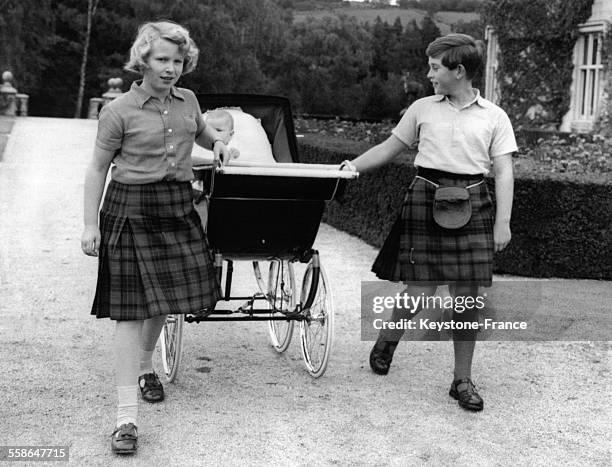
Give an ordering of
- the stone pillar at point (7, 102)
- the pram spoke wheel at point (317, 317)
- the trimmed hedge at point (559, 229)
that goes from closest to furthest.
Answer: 1. the pram spoke wheel at point (317, 317)
2. the trimmed hedge at point (559, 229)
3. the stone pillar at point (7, 102)

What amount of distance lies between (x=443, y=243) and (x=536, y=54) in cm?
1497

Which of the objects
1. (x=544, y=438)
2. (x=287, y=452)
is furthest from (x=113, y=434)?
(x=544, y=438)

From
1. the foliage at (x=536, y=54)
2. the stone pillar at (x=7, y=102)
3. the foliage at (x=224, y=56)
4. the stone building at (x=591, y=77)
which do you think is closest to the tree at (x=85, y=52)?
the foliage at (x=224, y=56)

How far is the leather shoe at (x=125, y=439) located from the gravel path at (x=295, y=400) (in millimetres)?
39

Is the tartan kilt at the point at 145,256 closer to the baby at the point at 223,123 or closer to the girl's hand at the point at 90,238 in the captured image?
the girl's hand at the point at 90,238

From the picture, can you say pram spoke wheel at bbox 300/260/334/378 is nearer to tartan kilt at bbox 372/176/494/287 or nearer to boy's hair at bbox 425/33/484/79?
tartan kilt at bbox 372/176/494/287

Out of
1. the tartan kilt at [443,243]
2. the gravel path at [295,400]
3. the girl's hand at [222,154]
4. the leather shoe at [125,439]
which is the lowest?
the gravel path at [295,400]

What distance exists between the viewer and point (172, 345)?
4.70 m

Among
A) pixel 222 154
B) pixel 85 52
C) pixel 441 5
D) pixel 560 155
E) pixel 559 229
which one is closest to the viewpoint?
pixel 222 154

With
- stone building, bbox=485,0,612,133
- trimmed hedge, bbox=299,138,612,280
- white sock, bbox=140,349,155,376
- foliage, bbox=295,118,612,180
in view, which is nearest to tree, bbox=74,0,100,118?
foliage, bbox=295,118,612,180

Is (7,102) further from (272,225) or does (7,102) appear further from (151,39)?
(151,39)

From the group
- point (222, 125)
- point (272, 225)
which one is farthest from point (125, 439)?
point (222, 125)

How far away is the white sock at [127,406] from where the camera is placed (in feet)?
12.2

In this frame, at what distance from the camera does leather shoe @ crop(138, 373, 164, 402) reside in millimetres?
4318
